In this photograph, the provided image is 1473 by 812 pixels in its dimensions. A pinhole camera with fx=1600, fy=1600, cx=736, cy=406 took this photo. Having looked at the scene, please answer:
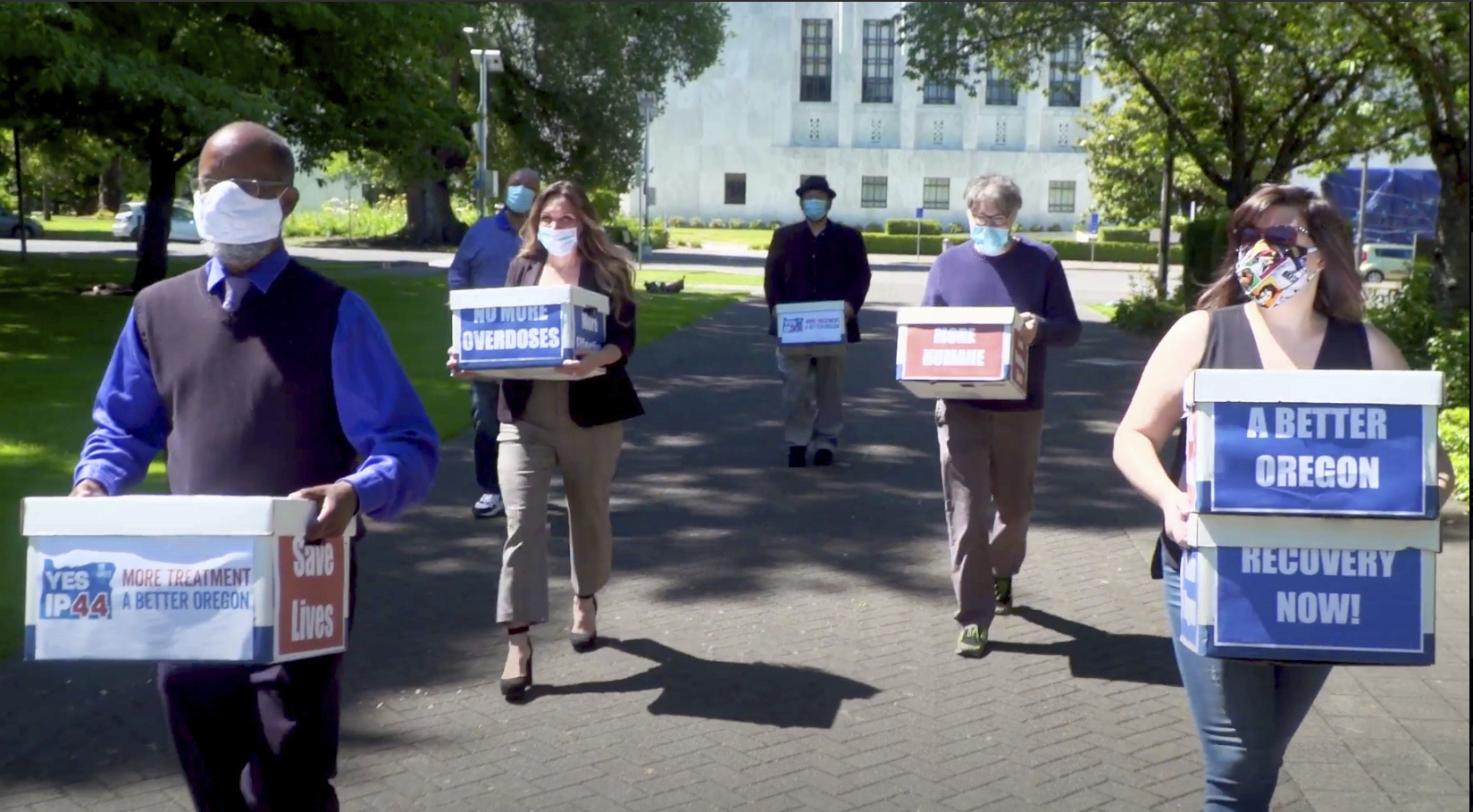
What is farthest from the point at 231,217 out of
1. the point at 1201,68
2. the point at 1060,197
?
the point at 1060,197

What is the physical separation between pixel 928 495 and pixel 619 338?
428cm

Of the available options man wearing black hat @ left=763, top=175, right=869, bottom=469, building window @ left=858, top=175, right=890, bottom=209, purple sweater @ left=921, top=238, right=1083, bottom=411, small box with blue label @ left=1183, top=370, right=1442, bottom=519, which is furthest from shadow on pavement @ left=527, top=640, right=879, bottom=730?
building window @ left=858, top=175, right=890, bottom=209

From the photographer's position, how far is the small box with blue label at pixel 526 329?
5941 millimetres

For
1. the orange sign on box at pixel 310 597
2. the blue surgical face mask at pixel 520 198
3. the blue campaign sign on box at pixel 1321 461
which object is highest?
the blue surgical face mask at pixel 520 198

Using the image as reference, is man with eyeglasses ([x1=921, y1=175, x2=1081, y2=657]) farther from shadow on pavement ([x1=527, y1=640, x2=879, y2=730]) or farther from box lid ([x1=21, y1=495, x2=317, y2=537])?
box lid ([x1=21, y1=495, x2=317, y2=537])

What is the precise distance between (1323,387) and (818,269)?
734 cm

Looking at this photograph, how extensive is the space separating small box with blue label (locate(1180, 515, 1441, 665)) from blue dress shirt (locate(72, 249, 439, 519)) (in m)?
1.70

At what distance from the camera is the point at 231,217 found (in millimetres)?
3467

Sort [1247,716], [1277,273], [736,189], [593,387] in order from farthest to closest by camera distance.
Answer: [736,189] < [593,387] < [1277,273] < [1247,716]

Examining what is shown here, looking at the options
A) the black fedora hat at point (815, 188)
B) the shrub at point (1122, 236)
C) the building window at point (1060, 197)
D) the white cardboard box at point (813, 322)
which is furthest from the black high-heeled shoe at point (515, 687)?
the building window at point (1060, 197)

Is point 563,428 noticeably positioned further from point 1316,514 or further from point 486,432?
point 1316,514

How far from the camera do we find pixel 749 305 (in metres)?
29.9

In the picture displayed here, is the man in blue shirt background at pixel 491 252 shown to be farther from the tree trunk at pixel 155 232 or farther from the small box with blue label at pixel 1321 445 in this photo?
the tree trunk at pixel 155 232

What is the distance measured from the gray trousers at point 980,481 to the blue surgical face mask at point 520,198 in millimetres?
2798
